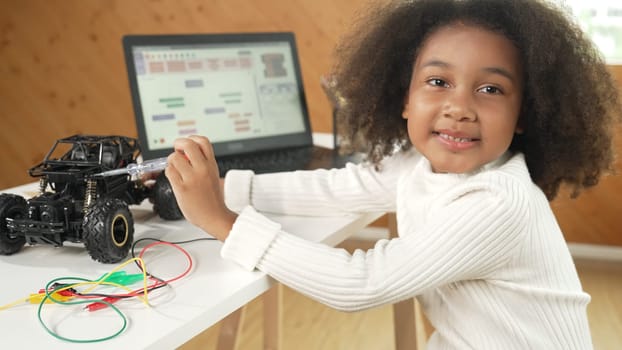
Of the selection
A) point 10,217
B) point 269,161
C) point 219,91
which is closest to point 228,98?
point 219,91

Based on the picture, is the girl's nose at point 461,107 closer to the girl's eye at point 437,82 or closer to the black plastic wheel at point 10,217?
the girl's eye at point 437,82

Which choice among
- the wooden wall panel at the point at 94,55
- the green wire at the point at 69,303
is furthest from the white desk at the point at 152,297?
the wooden wall panel at the point at 94,55

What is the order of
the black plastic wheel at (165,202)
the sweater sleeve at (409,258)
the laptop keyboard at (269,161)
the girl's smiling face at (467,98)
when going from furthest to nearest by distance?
1. the laptop keyboard at (269,161)
2. the black plastic wheel at (165,202)
3. the girl's smiling face at (467,98)
4. the sweater sleeve at (409,258)

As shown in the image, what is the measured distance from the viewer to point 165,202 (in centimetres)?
100

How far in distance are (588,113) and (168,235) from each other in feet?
2.11

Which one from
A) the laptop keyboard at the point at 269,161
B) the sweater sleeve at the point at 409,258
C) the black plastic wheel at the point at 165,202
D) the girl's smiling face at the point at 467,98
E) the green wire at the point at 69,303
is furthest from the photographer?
the laptop keyboard at the point at 269,161

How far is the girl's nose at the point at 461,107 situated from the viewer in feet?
2.85

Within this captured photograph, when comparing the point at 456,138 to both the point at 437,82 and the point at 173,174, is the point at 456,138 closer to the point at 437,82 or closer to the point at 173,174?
the point at 437,82

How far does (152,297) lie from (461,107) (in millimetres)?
472

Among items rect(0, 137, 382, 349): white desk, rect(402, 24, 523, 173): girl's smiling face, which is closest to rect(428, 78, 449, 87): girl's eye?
rect(402, 24, 523, 173): girl's smiling face

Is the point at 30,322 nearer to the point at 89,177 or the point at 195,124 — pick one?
the point at 89,177

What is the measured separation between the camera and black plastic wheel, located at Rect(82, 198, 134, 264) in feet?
2.61

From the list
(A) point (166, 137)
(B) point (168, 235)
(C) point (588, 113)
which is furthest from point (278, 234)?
(A) point (166, 137)

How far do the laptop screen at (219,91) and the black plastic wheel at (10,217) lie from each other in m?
0.46
